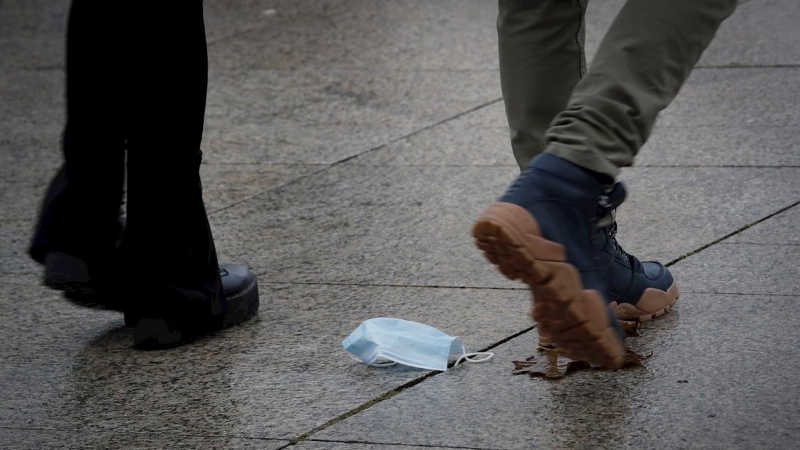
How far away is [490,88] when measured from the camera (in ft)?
18.9

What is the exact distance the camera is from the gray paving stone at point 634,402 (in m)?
2.44

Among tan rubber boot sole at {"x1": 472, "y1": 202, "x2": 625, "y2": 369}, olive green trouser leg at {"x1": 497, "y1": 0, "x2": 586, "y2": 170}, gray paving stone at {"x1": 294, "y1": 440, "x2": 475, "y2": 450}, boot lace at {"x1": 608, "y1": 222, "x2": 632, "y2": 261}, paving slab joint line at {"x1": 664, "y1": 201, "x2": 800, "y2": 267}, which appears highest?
olive green trouser leg at {"x1": 497, "y1": 0, "x2": 586, "y2": 170}

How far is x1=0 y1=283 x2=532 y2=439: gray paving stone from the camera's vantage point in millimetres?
2719

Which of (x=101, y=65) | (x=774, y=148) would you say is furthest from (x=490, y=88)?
(x=101, y=65)

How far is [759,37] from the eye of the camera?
20.4 ft

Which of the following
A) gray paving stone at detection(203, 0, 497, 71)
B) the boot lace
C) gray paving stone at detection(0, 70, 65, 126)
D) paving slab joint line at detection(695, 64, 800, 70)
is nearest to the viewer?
the boot lace

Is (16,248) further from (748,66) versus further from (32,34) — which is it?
(32,34)

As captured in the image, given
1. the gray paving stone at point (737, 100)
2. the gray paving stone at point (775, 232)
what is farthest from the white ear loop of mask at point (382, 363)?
the gray paving stone at point (737, 100)

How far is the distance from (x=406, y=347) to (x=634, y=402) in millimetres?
587

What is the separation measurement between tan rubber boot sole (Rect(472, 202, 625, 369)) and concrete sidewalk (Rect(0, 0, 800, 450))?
222 millimetres

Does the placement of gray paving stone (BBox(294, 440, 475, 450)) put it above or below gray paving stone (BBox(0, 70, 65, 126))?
above

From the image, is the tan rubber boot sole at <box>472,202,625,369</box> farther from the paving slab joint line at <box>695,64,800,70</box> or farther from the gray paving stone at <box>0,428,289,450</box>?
the paving slab joint line at <box>695,64,800,70</box>

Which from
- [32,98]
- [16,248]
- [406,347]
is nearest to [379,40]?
[32,98]

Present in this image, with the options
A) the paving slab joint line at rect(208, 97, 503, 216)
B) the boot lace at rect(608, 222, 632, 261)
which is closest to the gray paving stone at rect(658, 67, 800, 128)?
the paving slab joint line at rect(208, 97, 503, 216)
